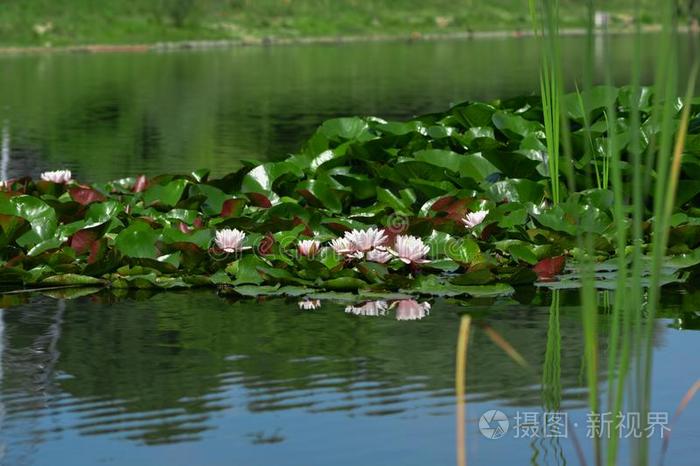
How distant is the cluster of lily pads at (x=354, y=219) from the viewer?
5953mm

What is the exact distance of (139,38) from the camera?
4828 centimetres

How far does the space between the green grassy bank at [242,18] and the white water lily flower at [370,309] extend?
40277mm

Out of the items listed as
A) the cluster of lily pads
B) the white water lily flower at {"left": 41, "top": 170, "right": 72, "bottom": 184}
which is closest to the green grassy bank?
the white water lily flower at {"left": 41, "top": 170, "right": 72, "bottom": 184}

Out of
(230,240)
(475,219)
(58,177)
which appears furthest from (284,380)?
(58,177)

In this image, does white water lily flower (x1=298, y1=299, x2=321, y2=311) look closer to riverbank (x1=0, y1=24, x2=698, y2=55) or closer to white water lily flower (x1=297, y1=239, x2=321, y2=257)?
white water lily flower (x1=297, y1=239, x2=321, y2=257)

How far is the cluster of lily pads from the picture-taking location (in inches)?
234

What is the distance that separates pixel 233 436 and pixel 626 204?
11.5 ft

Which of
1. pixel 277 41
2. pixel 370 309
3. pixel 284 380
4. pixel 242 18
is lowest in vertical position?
pixel 284 380

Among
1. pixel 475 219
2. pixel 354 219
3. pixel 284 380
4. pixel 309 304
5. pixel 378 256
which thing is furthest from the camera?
pixel 354 219

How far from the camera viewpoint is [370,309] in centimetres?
565

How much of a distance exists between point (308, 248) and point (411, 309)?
0.60 m

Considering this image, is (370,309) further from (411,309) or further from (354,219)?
(354,219)

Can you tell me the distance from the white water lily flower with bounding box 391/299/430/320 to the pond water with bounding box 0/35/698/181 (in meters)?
1.25

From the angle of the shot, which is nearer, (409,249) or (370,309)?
(370,309)
